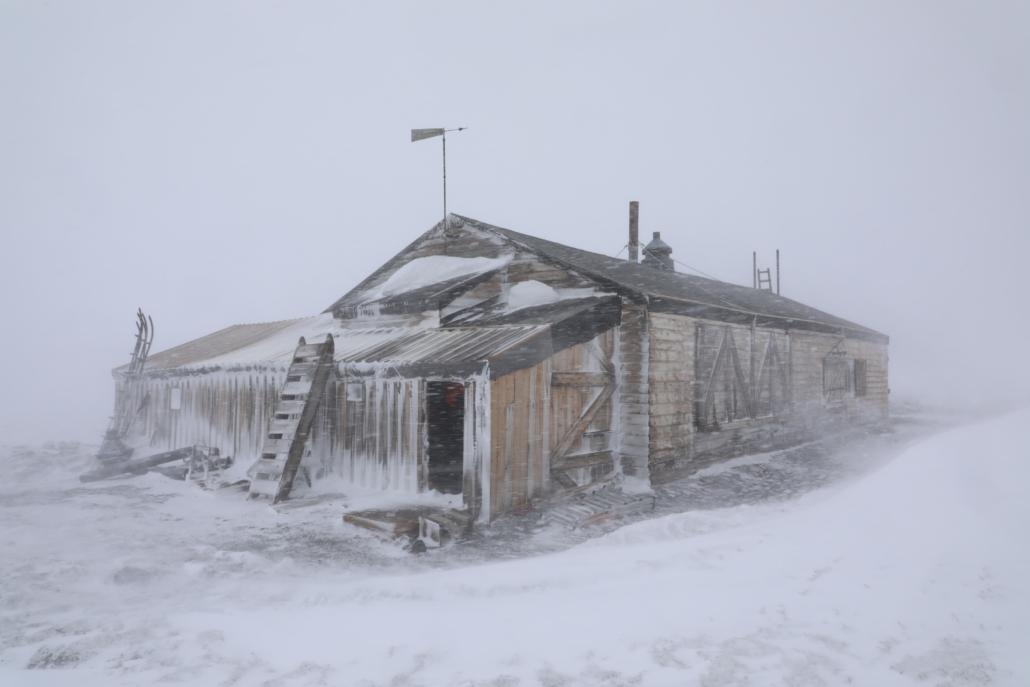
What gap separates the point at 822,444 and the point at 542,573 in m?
15.0

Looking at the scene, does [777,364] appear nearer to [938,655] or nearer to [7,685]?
[938,655]

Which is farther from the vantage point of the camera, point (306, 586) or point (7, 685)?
point (306, 586)

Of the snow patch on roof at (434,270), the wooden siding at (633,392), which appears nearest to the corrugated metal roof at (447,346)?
the snow patch on roof at (434,270)

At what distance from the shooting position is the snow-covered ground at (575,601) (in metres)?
4.50

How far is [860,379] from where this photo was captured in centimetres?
2242

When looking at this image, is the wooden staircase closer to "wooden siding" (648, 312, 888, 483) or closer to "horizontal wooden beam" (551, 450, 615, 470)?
"horizontal wooden beam" (551, 450, 615, 470)

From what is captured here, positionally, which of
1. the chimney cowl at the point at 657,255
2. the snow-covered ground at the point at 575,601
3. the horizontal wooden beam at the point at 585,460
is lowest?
the snow-covered ground at the point at 575,601

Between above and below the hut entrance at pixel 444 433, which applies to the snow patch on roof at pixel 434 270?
above

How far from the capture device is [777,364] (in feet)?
56.0

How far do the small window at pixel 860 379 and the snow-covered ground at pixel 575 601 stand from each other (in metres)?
14.1

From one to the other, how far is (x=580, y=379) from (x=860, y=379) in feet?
53.4

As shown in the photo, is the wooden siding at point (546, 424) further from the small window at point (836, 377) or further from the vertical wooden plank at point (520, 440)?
the small window at point (836, 377)

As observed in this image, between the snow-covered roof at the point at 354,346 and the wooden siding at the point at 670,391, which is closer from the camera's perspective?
the snow-covered roof at the point at 354,346

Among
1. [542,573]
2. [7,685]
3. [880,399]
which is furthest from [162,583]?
[880,399]
